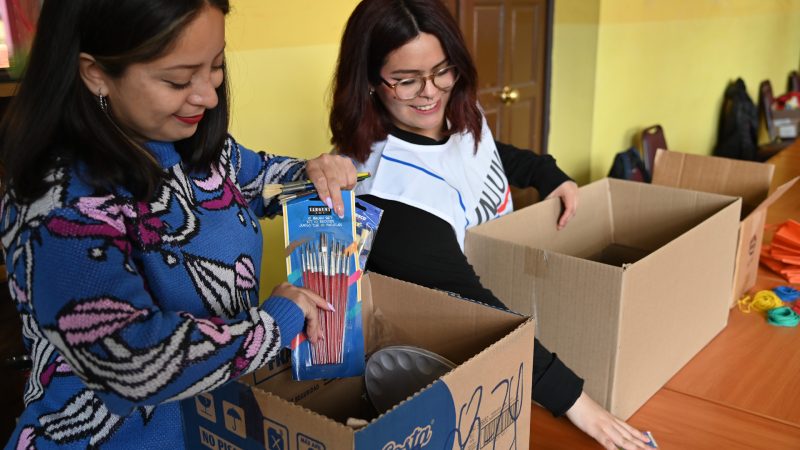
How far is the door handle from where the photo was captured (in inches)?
122

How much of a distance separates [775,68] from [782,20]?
40 centimetres

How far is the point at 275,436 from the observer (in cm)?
73

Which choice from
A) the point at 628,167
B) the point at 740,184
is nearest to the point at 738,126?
the point at 628,167

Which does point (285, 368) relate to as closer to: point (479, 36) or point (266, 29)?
point (266, 29)

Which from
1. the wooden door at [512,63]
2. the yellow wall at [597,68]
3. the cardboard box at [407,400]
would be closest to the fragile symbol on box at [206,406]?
the cardboard box at [407,400]

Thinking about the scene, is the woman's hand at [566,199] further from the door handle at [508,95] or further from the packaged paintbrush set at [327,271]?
the door handle at [508,95]

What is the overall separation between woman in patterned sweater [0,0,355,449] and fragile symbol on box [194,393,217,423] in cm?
5

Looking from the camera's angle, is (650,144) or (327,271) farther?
(650,144)

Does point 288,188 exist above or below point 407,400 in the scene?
above

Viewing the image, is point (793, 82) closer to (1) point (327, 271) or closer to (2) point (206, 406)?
(1) point (327, 271)

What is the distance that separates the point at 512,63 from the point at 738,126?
2489mm

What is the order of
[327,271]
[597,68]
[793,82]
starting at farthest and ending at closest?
[793,82] → [597,68] → [327,271]

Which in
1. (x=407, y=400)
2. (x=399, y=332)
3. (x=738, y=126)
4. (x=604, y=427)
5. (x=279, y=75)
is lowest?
(x=738, y=126)

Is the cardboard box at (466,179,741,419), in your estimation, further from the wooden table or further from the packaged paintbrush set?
the packaged paintbrush set
